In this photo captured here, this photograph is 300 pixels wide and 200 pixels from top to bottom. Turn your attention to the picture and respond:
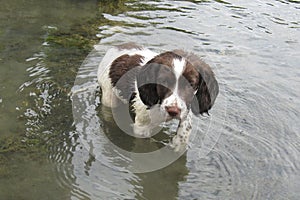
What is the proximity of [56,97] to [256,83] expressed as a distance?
107 inches

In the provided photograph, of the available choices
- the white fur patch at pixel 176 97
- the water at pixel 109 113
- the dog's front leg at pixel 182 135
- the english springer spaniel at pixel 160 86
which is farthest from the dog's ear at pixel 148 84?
the water at pixel 109 113

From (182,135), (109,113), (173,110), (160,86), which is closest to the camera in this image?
(173,110)

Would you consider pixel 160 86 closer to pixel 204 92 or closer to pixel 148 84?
pixel 148 84

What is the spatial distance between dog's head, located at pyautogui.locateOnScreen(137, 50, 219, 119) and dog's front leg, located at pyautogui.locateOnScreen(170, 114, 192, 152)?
0.98 feet

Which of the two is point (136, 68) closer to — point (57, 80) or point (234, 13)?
point (57, 80)

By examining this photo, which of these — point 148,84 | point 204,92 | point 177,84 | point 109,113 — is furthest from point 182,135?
point 109,113

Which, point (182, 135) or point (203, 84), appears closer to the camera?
point (203, 84)

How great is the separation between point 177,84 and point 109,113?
5.60ft

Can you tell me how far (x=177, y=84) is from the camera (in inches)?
162

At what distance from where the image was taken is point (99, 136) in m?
5.14

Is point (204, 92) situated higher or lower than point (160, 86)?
lower

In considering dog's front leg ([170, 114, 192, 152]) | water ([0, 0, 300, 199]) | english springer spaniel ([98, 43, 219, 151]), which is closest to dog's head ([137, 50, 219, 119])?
english springer spaniel ([98, 43, 219, 151])

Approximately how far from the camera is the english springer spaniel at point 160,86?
162 inches

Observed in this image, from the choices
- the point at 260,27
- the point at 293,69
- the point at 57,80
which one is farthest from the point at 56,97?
the point at 260,27
